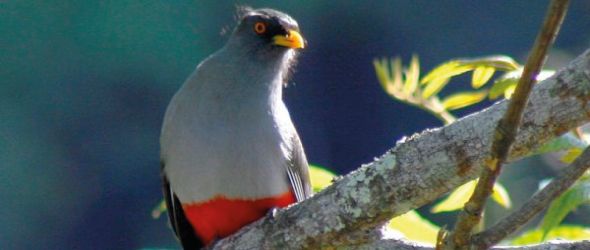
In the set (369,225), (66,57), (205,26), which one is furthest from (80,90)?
(369,225)

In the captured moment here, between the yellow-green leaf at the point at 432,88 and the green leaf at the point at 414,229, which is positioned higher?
the yellow-green leaf at the point at 432,88

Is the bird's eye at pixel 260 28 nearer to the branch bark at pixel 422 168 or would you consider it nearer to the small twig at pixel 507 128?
the branch bark at pixel 422 168

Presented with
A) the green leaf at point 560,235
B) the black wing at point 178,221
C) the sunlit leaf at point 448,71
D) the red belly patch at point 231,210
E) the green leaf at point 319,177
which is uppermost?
the sunlit leaf at point 448,71

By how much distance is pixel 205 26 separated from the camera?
680 centimetres

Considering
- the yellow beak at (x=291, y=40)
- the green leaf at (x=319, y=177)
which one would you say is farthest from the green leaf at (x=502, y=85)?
the yellow beak at (x=291, y=40)

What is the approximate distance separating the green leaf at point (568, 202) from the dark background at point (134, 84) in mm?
3899

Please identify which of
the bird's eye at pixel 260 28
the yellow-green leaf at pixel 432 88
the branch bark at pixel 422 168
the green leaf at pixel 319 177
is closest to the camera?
the branch bark at pixel 422 168

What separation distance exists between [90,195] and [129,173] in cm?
28

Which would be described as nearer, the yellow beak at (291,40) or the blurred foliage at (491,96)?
the blurred foliage at (491,96)

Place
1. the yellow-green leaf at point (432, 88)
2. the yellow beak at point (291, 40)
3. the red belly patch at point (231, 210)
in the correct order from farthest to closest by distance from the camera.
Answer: the yellow beak at point (291, 40), the red belly patch at point (231, 210), the yellow-green leaf at point (432, 88)

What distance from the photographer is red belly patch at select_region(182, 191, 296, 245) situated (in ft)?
12.3

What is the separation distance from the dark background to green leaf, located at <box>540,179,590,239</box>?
3.90 meters

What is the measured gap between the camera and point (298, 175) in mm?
3885

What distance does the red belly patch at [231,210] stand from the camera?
147 inches
